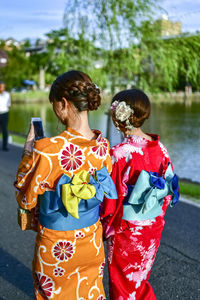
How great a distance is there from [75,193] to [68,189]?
4 cm

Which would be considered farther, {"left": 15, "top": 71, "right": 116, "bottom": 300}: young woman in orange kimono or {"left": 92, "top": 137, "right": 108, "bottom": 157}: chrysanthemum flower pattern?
{"left": 92, "top": 137, "right": 108, "bottom": 157}: chrysanthemum flower pattern

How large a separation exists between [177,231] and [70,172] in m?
2.22

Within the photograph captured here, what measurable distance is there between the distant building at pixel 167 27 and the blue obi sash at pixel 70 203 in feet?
20.1

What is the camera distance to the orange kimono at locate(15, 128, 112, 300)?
146cm

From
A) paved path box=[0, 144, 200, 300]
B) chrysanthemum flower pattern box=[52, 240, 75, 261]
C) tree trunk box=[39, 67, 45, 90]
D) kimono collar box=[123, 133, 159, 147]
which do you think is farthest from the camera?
tree trunk box=[39, 67, 45, 90]

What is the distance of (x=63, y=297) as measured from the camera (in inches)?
63.5

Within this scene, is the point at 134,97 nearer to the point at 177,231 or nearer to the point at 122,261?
the point at 122,261

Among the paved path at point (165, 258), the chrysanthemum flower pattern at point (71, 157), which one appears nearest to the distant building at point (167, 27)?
the paved path at point (165, 258)

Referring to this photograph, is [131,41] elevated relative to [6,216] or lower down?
elevated

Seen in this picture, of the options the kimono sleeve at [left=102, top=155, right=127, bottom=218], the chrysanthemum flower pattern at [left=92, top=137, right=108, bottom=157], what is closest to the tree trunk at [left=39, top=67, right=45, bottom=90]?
the kimono sleeve at [left=102, top=155, right=127, bottom=218]

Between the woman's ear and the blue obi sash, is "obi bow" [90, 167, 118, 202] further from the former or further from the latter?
the woman's ear

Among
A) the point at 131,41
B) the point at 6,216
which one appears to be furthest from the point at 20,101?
the point at 6,216

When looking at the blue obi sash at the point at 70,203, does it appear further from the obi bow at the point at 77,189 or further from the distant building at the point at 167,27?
the distant building at the point at 167,27

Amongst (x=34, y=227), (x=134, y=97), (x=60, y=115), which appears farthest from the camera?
(x=134, y=97)
